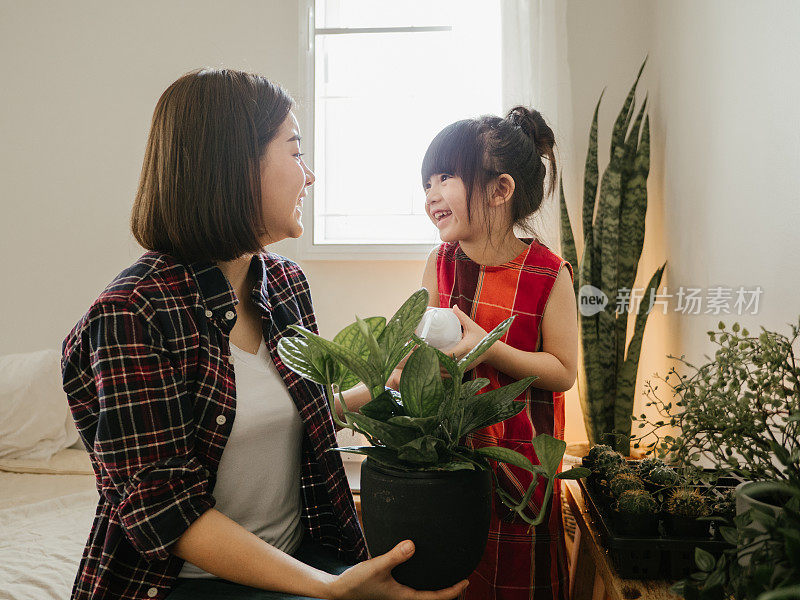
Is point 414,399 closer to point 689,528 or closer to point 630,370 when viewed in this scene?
point 689,528

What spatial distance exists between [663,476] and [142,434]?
31.1 inches

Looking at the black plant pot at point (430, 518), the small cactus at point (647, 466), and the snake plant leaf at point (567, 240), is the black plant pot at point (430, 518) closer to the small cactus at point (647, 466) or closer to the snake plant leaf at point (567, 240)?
the small cactus at point (647, 466)

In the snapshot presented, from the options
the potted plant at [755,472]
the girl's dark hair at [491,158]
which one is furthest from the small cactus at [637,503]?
the girl's dark hair at [491,158]

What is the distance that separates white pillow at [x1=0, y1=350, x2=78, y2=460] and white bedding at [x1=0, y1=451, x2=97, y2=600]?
2.8 inches

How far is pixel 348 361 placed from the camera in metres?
0.71

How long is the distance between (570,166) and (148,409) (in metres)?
1.92

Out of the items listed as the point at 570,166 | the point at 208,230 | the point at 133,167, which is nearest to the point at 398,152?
the point at 570,166

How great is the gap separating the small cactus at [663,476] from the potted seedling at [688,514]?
0.11 feet

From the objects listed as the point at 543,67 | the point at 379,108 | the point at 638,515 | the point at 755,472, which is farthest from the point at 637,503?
the point at 379,108

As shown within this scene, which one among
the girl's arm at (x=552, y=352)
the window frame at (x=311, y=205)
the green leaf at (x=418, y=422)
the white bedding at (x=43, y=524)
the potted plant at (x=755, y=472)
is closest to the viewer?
the potted plant at (x=755, y=472)

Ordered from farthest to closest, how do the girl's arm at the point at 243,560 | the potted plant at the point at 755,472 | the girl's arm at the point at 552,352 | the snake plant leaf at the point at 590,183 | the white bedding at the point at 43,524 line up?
the snake plant leaf at the point at 590,183 → the white bedding at the point at 43,524 → the girl's arm at the point at 552,352 → the girl's arm at the point at 243,560 → the potted plant at the point at 755,472

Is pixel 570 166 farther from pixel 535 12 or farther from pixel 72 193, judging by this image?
pixel 72 193

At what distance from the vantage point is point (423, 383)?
0.72 meters

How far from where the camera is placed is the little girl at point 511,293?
1232 millimetres
